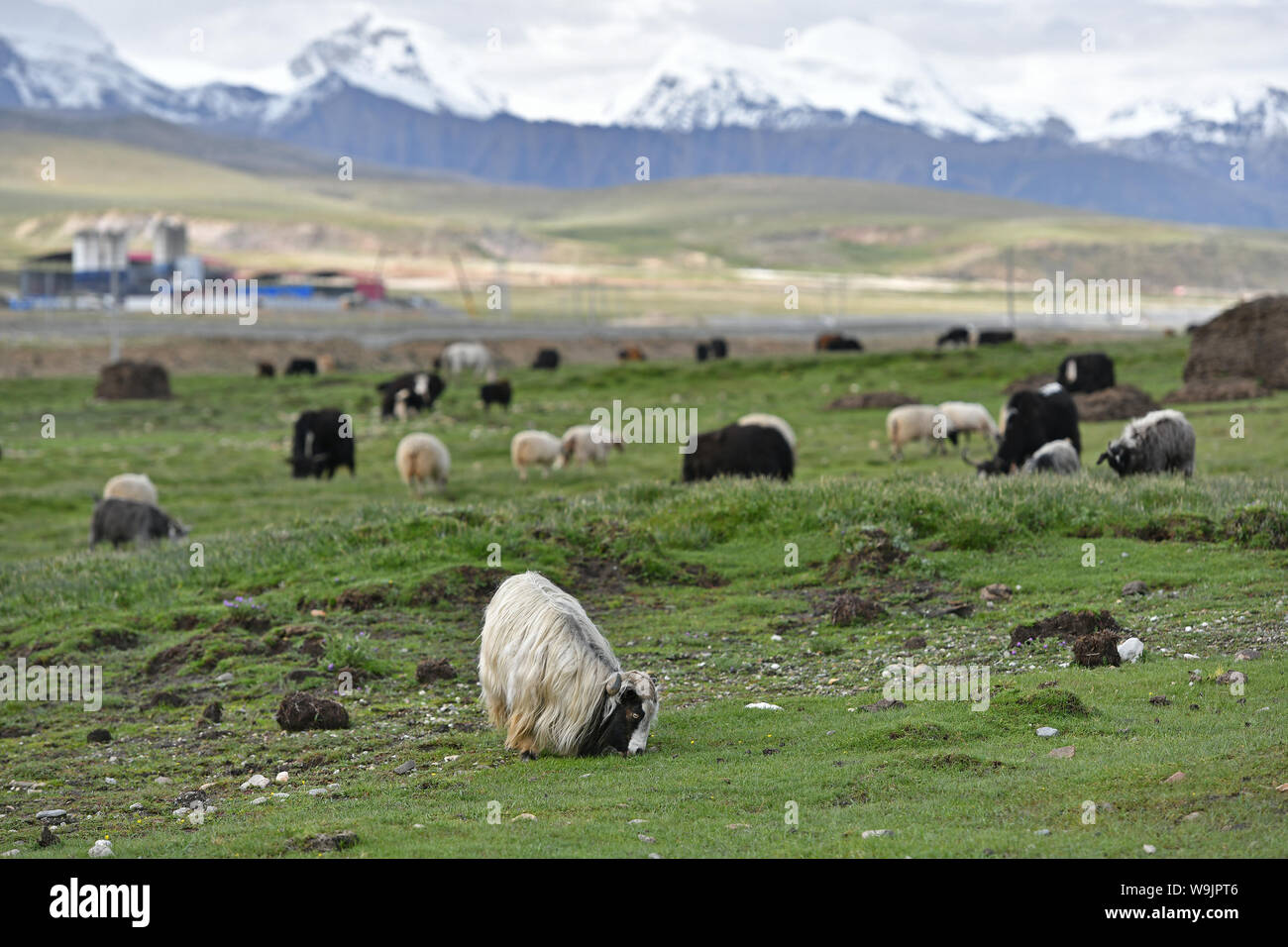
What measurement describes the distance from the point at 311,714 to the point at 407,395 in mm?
32395

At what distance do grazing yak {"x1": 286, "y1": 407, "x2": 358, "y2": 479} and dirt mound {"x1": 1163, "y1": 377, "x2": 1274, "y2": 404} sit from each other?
20509mm

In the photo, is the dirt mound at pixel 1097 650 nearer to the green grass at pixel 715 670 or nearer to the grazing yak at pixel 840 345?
the green grass at pixel 715 670

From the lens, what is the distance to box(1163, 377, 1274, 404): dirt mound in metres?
36.2

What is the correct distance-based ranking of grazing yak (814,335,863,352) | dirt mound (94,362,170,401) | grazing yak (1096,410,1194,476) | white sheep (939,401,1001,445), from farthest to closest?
grazing yak (814,335,863,352) → dirt mound (94,362,170,401) → white sheep (939,401,1001,445) → grazing yak (1096,410,1194,476)

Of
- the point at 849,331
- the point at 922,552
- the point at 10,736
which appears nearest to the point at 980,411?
the point at 922,552

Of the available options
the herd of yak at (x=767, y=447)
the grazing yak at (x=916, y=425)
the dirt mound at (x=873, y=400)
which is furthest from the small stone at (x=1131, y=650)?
the dirt mound at (x=873, y=400)

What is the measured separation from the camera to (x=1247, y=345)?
3791 centimetres

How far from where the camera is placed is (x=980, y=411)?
102 feet

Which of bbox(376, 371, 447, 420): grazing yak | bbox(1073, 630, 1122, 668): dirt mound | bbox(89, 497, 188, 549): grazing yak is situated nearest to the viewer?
bbox(1073, 630, 1122, 668): dirt mound

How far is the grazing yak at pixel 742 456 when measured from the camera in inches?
966

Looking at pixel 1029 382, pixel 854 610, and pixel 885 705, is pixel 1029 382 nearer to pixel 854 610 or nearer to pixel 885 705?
pixel 854 610

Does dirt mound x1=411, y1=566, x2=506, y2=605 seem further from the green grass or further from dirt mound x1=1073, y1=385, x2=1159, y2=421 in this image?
dirt mound x1=1073, y1=385, x2=1159, y2=421

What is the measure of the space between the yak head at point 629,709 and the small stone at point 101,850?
3.40 m

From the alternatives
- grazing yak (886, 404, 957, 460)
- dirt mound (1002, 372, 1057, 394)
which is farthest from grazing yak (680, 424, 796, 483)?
dirt mound (1002, 372, 1057, 394)
